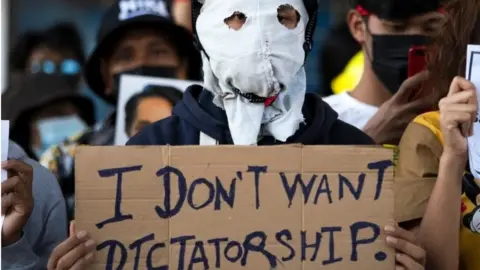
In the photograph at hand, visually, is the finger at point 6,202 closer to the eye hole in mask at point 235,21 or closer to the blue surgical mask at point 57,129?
the eye hole in mask at point 235,21

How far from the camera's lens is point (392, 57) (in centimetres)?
299

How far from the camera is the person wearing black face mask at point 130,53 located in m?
3.14

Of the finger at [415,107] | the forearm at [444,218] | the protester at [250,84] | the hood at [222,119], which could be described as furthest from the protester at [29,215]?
the finger at [415,107]

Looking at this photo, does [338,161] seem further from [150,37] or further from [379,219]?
[150,37]

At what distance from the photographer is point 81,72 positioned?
3.19 m

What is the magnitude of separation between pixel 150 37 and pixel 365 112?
2.84 feet

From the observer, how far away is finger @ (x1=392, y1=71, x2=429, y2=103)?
116 inches

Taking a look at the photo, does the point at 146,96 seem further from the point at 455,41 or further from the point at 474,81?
the point at 474,81

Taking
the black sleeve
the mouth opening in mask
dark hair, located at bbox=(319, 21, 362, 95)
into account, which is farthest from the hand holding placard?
dark hair, located at bbox=(319, 21, 362, 95)

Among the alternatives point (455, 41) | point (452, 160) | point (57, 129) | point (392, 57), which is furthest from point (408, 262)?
point (57, 129)

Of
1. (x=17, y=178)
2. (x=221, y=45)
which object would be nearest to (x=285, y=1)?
(x=221, y=45)

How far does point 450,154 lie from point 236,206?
56 centimetres

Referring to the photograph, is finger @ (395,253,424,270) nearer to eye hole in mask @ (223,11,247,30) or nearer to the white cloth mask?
the white cloth mask

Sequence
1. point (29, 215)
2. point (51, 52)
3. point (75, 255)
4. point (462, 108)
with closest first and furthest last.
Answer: point (75, 255) → point (462, 108) → point (29, 215) → point (51, 52)
